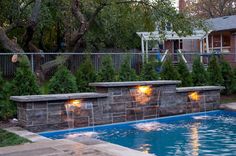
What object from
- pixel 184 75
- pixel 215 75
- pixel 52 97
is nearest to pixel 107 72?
pixel 52 97

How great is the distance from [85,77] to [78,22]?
218 inches

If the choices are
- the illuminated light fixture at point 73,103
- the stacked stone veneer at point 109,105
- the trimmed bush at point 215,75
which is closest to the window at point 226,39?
the trimmed bush at point 215,75

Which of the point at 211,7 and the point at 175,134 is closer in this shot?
the point at 175,134

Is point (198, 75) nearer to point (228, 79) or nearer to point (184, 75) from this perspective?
point (184, 75)

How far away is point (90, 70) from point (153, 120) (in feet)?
7.33

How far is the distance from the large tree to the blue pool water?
3786 mm

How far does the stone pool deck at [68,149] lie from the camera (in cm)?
544

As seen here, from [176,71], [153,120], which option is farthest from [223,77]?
[153,120]

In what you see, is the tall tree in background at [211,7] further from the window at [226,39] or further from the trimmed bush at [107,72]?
the trimmed bush at [107,72]

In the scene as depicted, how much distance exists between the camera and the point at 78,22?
15.5m

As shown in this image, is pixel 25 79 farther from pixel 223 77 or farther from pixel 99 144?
pixel 223 77

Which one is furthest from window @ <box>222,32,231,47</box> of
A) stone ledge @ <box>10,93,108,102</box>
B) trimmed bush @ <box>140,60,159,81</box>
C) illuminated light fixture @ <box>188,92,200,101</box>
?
stone ledge @ <box>10,93,108,102</box>

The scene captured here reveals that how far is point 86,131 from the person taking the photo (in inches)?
349

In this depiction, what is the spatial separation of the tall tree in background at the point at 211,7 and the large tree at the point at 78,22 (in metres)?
19.9
